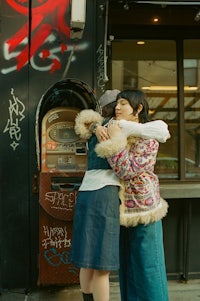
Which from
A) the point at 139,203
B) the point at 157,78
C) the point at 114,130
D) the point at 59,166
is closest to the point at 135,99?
the point at 114,130

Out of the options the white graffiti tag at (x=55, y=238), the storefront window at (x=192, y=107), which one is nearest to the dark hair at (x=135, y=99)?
the white graffiti tag at (x=55, y=238)

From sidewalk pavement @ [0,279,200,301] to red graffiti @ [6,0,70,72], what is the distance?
7.17ft

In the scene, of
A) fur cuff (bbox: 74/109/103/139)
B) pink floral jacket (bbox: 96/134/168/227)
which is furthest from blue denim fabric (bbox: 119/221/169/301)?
fur cuff (bbox: 74/109/103/139)

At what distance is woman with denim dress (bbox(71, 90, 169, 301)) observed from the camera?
121 inches

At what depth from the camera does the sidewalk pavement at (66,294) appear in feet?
14.2

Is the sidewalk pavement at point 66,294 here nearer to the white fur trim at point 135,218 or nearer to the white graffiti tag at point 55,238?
the white graffiti tag at point 55,238

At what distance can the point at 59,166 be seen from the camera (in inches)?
162

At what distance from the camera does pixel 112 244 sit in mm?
3092

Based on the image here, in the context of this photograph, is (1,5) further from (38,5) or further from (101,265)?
(101,265)

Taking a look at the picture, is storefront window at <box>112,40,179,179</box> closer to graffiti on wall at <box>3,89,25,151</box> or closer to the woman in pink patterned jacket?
graffiti on wall at <box>3,89,25,151</box>

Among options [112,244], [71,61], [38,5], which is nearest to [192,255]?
[112,244]

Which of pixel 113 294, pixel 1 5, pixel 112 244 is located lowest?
pixel 113 294

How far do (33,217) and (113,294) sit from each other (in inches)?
43.1

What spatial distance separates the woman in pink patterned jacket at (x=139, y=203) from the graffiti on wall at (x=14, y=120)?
1402 millimetres
